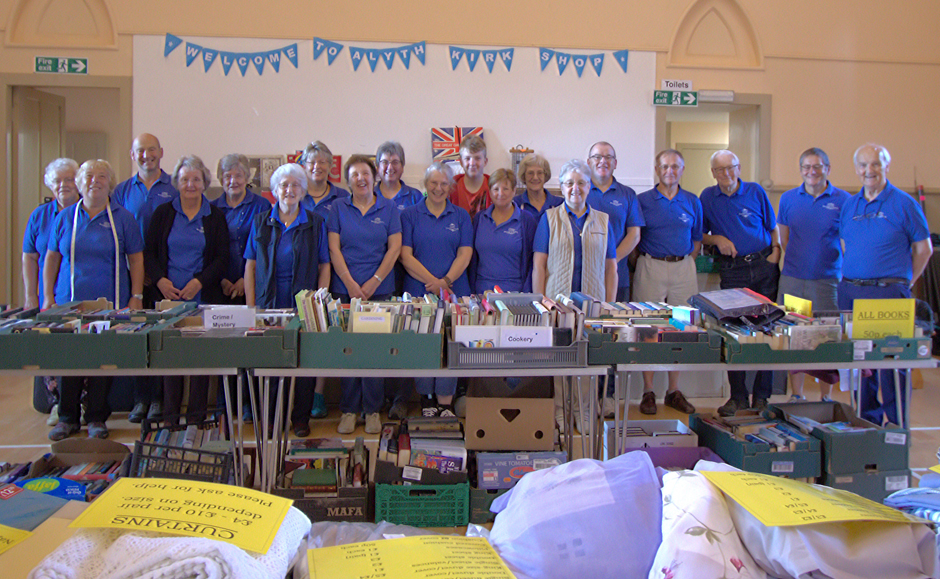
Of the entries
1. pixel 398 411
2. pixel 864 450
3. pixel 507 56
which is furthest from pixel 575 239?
pixel 507 56

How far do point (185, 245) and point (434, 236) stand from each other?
1464 mm

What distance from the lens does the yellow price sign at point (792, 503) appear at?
1191mm

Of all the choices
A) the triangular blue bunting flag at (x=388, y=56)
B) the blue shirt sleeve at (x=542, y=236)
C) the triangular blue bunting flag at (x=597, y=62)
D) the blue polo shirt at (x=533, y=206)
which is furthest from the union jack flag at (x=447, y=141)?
the blue shirt sleeve at (x=542, y=236)

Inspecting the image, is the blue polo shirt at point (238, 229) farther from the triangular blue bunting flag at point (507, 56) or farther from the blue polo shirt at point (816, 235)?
→ the blue polo shirt at point (816, 235)

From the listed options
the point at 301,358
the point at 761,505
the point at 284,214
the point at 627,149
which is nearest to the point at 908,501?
the point at 761,505

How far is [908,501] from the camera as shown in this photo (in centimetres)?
138

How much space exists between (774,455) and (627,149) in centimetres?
372

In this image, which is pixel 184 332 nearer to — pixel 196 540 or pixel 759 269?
pixel 196 540

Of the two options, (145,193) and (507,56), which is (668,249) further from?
(145,193)

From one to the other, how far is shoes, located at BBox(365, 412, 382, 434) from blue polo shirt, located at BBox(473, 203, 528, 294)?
0.97 meters

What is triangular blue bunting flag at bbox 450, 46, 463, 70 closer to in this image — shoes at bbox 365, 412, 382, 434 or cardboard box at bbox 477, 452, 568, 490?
shoes at bbox 365, 412, 382, 434

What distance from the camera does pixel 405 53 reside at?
18.2 ft

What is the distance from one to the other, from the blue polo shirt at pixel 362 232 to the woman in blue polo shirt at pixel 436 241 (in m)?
0.14

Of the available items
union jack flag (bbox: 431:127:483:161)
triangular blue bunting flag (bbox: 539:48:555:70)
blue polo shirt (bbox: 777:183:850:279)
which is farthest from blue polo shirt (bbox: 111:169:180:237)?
blue polo shirt (bbox: 777:183:850:279)
